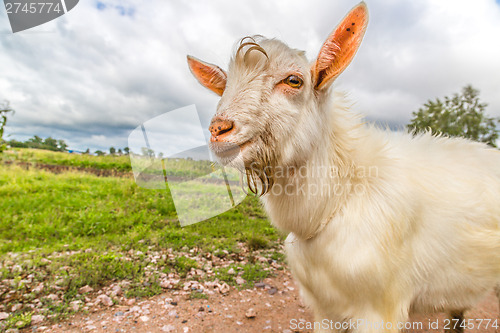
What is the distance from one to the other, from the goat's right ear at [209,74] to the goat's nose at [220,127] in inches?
31.6

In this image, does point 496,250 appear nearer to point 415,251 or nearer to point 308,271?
point 415,251

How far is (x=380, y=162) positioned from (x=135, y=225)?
623 cm

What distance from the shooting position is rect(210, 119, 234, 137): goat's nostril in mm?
1501

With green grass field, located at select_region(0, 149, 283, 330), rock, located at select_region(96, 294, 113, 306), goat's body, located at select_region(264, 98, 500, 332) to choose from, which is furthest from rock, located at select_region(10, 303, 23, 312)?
goat's body, located at select_region(264, 98, 500, 332)

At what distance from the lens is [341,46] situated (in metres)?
1.62

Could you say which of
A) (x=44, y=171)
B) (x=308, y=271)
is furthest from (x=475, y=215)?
(x=44, y=171)

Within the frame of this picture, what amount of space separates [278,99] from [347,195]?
35.9 inches

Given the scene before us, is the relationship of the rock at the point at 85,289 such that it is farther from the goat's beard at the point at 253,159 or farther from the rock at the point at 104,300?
the goat's beard at the point at 253,159

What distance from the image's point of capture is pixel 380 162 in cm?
206

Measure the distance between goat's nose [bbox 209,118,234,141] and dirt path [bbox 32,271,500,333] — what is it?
281 cm

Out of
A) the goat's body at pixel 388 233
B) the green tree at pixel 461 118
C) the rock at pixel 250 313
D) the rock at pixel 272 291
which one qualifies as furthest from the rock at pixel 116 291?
the green tree at pixel 461 118

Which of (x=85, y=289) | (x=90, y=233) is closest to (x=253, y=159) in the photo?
(x=85, y=289)

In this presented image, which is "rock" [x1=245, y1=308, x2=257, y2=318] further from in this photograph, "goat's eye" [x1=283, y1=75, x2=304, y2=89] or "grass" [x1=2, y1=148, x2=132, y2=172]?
"grass" [x1=2, y1=148, x2=132, y2=172]

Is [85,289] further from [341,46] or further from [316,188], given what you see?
[341,46]
